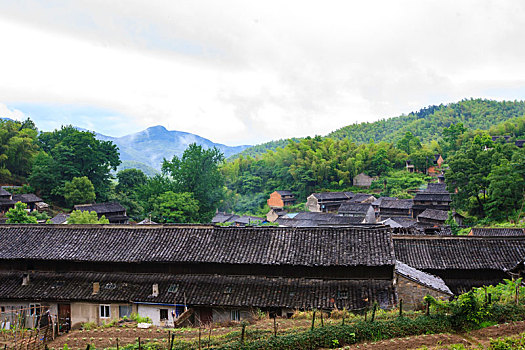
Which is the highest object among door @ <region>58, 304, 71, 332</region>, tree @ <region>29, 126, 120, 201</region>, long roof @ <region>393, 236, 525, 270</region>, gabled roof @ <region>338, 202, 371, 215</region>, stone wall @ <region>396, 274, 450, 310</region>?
tree @ <region>29, 126, 120, 201</region>

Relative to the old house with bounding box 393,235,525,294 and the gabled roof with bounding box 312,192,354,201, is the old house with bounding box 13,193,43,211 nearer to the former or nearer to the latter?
the gabled roof with bounding box 312,192,354,201

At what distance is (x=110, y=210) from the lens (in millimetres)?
50781

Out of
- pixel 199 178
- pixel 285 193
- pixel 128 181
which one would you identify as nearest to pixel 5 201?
pixel 128 181

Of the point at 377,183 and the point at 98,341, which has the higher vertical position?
the point at 377,183

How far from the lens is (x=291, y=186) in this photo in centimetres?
8112

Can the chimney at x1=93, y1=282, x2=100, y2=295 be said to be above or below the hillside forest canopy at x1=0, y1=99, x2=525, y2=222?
below

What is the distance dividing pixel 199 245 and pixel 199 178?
2934 cm

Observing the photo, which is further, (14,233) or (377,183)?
(377,183)

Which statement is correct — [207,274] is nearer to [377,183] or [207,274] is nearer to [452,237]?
[452,237]

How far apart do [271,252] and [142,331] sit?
635 centimetres

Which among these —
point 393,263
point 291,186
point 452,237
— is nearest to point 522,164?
point 452,237

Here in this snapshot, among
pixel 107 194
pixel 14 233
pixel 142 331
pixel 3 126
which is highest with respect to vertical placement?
pixel 3 126

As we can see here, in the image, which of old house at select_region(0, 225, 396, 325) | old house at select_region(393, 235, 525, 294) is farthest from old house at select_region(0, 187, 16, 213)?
old house at select_region(393, 235, 525, 294)

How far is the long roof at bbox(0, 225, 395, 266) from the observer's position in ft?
56.0
